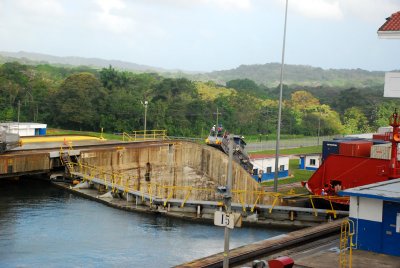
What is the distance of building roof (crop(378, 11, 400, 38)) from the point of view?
20.6m

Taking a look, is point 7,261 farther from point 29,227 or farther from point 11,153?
point 11,153

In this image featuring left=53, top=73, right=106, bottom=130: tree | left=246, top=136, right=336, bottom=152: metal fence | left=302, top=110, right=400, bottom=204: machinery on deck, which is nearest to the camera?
left=302, top=110, right=400, bottom=204: machinery on deck

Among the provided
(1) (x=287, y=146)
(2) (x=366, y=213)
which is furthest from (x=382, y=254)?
(1) (x=287, y=146)

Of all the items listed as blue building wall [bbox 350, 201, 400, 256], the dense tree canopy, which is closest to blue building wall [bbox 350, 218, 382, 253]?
blue building wall [bbox 350, 201, 400, 256]

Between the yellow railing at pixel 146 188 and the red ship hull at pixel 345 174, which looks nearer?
the yellow railing at pixel 146 188

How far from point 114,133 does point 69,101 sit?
6.54m

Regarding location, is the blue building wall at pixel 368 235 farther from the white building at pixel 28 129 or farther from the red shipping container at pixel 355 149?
the white building at pixel 28 129

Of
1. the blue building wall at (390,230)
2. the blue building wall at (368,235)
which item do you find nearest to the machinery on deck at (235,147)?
the blue building wall at (368,235)

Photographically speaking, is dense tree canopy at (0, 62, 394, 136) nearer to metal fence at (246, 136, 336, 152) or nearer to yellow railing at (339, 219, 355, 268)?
metal fence at (246, 136, 336, 152)

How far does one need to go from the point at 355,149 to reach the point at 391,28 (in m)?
13.7

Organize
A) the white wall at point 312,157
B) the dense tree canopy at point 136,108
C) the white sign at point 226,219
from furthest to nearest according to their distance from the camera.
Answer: the dense tree canopy at point 136,108
the white wall at point 312,157
the white sign at point 226,219

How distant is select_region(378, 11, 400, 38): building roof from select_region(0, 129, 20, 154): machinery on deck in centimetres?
2056

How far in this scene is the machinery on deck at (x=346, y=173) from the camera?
29.6m

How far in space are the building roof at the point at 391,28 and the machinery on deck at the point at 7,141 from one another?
2056 cm
